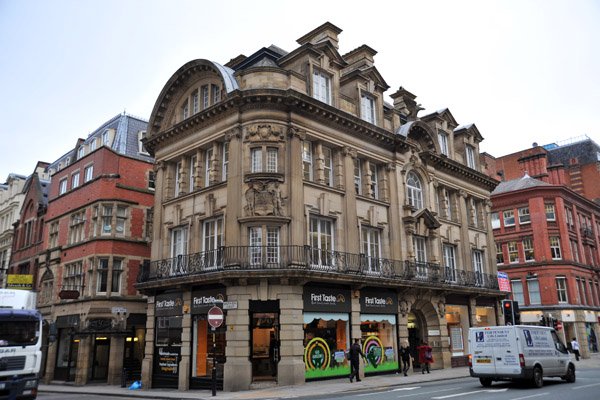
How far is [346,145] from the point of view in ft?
83.5

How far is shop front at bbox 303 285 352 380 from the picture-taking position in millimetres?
21219

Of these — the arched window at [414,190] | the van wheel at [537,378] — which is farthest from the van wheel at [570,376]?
the arched window at [414,190]

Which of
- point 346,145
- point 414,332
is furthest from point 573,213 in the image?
point 346,145

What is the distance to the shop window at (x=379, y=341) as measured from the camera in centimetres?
2409

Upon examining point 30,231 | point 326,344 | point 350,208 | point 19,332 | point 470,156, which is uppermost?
point 470,156

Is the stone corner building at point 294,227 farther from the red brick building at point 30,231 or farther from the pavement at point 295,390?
the red brick building at point 30,231

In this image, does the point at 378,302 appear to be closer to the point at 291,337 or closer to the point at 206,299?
the point at 291,337

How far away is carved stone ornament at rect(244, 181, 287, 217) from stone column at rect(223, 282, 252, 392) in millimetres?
3235

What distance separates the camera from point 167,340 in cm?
2431

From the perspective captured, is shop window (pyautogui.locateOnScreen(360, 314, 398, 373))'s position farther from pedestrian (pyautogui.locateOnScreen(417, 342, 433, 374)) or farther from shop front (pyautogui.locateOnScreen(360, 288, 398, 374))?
pedestrian (pyautogui.locateOnScreen(417, 342, 433, 374))

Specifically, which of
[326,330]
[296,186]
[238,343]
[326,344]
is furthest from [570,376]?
[296,186]

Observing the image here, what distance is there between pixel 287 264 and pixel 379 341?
744cm

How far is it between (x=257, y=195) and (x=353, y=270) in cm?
579

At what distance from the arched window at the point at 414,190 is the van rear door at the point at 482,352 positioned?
11935 mm
